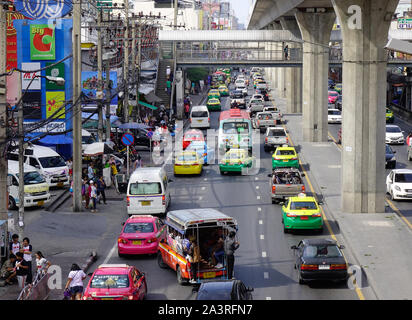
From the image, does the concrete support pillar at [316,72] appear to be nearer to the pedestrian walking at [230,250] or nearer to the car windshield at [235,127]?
the car windshield at [235,127]

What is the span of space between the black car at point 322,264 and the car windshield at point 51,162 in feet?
74.2

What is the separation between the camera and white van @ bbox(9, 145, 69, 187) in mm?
44156

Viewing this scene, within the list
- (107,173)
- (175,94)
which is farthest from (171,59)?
(107,173)

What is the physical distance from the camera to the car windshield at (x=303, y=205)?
107 ft

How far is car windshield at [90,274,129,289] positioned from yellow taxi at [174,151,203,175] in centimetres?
2577

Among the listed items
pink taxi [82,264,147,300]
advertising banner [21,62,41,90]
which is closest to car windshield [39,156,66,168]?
advertising banner [21,62,41,90]

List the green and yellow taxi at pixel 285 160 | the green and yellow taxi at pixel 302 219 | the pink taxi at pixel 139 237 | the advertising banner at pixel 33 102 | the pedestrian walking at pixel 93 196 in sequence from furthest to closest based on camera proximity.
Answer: the advertising banner at pixel 33 102 → the green and yellow taxi at pixel 285 160 → the pedestrian walking at pixel 93 196 → the green and yellow taxi at pixel 302 219 → the pink taxi at pixel 139 237

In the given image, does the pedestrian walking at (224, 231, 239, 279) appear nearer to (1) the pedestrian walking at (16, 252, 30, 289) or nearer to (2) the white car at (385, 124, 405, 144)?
(1) the pedestrian walking at (16, 252, 30, 289)

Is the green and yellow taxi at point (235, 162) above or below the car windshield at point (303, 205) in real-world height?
above

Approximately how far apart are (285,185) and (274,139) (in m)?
18.7

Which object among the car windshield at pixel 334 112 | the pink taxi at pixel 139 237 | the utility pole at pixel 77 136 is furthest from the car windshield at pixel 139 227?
the car windshield at pixel 334 112

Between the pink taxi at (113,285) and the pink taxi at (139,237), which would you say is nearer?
the pink taxi at (113,285)

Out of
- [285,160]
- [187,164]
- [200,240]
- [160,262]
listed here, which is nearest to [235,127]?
[285,160]
